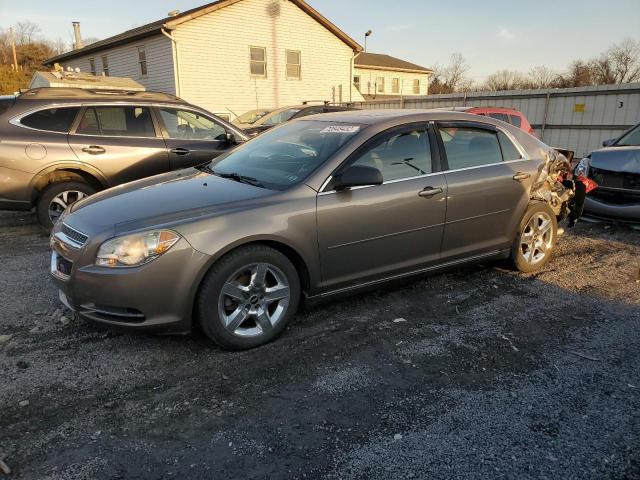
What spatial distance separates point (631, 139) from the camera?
740cm

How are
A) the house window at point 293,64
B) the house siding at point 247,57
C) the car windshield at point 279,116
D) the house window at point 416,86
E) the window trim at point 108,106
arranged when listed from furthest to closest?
1. the house window at point 416,86
2. the house window at point 293,64
3. the house siding at point 247,57
4. the car windshield at point 279,116
5. the window trim at point 108,106

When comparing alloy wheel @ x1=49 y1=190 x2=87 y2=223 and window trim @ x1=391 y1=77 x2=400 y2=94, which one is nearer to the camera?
alloy wheel @ x1=49 y1=190 x2=87 y2=223

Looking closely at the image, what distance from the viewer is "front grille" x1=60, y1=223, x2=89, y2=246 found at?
325cm

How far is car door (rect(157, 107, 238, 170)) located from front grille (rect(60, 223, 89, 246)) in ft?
11.3

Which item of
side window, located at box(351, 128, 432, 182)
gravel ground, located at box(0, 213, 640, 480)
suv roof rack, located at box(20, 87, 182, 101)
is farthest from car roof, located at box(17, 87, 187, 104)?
side window, located at box(351, 128, 432, 182)

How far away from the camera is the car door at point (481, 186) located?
4328 millimetres

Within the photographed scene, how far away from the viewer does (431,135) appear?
429 centimetres

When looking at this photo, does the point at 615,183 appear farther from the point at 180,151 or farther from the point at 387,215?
the point at 180,151

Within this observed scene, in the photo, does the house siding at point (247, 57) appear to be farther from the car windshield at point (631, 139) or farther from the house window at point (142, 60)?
the car windshield at point (631, 139)

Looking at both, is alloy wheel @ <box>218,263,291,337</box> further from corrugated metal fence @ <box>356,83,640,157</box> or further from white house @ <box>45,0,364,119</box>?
white house @ <box>45,0,364,119</box>

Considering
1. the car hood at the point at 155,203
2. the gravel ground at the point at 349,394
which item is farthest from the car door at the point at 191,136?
the gravel ground at the point at 349,394

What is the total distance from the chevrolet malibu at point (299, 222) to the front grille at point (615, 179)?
2.25 m

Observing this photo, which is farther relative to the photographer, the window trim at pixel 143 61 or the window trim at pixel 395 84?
the window trim at pixel 395 84

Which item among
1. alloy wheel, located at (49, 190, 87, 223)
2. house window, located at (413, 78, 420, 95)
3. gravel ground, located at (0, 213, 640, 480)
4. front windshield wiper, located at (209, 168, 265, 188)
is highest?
house window, located at (413, 78, 420, 95)
